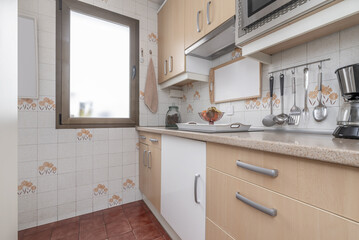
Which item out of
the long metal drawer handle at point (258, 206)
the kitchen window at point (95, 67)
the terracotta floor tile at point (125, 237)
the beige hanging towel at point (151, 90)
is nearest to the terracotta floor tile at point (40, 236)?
the terracotta floor tile at point (125, 237)

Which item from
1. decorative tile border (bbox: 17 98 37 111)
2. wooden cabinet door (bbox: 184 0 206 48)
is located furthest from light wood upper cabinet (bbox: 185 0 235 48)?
decorative tile border (bbox: 17 98 37 111)

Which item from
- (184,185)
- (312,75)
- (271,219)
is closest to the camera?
(271,219)

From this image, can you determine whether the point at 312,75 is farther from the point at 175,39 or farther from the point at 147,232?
the point at 147,232

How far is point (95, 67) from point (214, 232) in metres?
1.83

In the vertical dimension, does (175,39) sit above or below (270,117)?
above

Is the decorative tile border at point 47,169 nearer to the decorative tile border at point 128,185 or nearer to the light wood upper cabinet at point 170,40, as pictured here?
the decorative tile border at point 128,185

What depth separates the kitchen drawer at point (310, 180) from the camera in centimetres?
39

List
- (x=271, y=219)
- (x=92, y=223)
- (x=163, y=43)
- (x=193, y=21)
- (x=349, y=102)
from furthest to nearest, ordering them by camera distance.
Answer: (x=163, y=43) < (x=92, y=223) < (x=193, y=21) < (x=349, y=102) < (x=271, y=219)

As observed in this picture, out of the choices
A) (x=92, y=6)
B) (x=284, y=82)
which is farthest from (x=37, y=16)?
(x=284, y=82)

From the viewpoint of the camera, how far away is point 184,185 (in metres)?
1.04

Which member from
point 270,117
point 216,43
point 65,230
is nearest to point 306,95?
point 270,117

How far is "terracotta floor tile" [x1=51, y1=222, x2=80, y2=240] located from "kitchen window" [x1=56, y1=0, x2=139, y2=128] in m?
0.92

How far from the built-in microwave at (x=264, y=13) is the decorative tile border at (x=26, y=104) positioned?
178 centimetres

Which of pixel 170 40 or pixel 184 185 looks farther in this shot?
pixel 170 40
